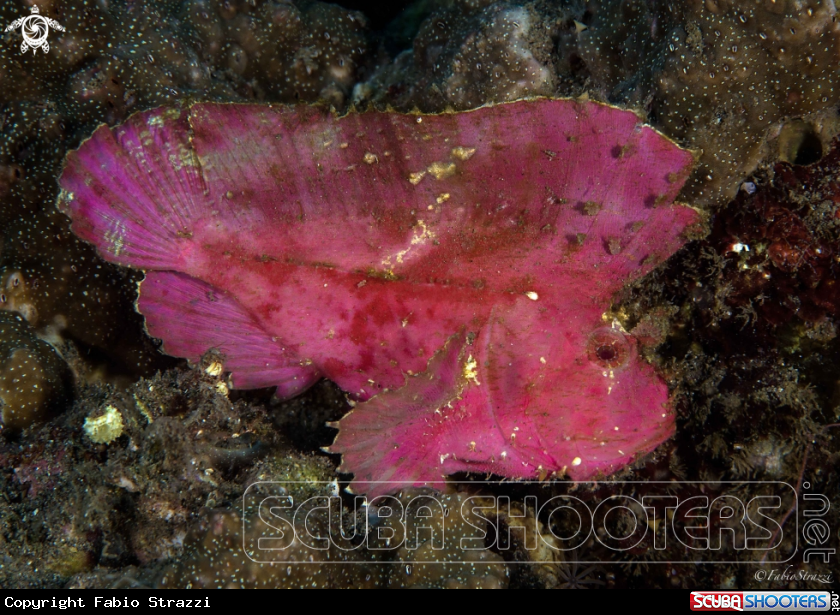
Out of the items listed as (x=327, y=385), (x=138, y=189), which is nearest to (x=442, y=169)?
(x=138, y=189)

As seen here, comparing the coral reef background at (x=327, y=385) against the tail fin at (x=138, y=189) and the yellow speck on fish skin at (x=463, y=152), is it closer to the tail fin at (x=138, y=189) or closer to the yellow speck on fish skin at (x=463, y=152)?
the yellow speck on fish skin at (x=463, y=152)

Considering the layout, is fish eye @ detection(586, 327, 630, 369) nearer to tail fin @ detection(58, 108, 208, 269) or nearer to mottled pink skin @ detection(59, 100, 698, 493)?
mottled pink skin @ detection(59, 100, 698, 493)

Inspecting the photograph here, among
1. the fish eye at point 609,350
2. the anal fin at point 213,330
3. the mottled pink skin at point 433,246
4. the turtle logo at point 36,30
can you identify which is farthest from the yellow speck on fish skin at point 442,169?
the turtle logo at point 36,30

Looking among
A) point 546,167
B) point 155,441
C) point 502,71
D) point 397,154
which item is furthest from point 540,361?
point 155,441

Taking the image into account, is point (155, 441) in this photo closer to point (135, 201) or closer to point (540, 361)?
point (135, 201)

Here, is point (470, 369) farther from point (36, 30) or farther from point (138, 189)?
point (36, 30)
